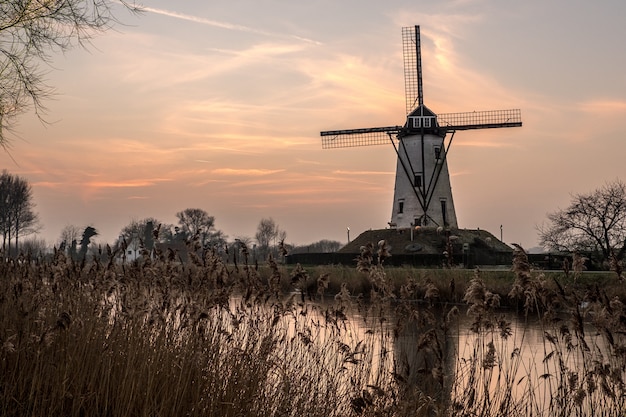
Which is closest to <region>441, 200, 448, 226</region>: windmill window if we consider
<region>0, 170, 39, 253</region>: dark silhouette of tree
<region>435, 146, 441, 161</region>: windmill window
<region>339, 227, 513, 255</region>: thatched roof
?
<region>339, 227, 513, 255</region>: thatched roof

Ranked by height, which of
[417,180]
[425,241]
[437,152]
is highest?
[437,152]

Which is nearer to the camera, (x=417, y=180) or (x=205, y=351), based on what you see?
(x=205, y=351)

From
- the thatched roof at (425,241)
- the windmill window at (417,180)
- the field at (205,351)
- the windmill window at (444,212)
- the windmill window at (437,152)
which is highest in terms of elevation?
the windmill window at (437,152)

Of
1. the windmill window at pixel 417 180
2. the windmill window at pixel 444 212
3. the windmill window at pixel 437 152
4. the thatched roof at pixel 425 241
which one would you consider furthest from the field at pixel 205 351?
the windmill window at pixel 437 152

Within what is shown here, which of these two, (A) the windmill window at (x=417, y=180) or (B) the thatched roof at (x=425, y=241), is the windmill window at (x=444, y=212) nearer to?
(B) the thatched roof at (x=425, y=241)

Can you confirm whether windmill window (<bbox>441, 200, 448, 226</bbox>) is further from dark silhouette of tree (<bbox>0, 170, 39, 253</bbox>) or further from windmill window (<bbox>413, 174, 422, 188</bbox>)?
dark silhouette of tree (<bbox>0, 170, 39, 253</bbox>)

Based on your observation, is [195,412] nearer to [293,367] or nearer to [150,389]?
[150,389]

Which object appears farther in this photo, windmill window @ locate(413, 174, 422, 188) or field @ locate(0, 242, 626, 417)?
windmill window @ locate(413, 174, 422, 188)

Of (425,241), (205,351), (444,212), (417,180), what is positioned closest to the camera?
(205,351)

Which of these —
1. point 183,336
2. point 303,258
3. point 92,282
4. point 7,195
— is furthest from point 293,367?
point 7,195

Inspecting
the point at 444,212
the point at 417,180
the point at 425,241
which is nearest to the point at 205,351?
the point at 425,241

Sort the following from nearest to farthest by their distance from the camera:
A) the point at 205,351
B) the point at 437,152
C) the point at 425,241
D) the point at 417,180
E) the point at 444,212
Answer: the point at 205,351 < the point at 425,241 < the point at 417,180 < the point at 437,152 < the point at 444,212

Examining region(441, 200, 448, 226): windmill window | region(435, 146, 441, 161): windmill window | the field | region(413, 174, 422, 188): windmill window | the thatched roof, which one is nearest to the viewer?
the field

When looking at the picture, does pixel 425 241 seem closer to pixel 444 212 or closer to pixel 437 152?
pixel 444 212
